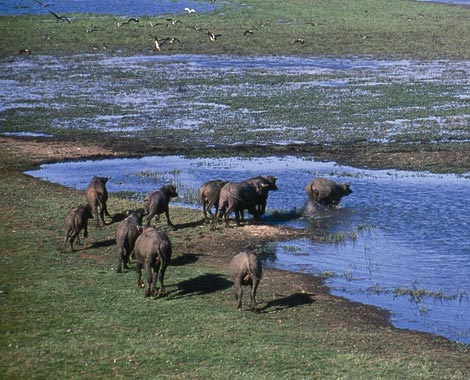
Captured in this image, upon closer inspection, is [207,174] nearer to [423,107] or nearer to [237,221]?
[237,221]

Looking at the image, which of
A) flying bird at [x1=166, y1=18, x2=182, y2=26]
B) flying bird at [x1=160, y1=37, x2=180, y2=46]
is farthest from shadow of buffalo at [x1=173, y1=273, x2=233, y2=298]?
flying bird at [x1=166, y1=18, x2=182, y2=26]

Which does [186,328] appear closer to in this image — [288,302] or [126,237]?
[288,302]

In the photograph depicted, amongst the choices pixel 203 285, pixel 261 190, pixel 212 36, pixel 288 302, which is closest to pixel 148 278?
pixel 203 285

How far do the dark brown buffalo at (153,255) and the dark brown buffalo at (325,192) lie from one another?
25.3 feet

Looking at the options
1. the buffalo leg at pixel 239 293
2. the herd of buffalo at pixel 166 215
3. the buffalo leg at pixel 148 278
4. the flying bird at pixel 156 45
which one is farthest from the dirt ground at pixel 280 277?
the flying bird at pixel 156 45

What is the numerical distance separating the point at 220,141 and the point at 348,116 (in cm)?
628

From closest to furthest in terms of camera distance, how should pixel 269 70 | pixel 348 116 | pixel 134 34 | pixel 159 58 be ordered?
pixel 348 116
pixel 269 70
pixel 159 58
pixel 134 34

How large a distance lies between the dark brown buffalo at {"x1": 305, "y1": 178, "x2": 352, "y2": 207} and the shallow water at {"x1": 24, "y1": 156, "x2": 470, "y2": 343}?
0.31 meters

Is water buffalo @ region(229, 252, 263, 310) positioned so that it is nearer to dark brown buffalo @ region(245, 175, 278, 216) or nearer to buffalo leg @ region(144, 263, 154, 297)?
buffalo leg @ region(144, 263, 154, 297)

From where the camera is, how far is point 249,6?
85.4m

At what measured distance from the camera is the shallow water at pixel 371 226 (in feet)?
57.9

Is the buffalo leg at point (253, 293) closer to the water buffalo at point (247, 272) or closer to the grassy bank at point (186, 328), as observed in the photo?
the water buffalo at point (247, 272)

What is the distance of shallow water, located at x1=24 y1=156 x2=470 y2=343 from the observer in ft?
57.9

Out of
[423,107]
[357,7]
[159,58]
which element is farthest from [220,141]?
[357,7]
